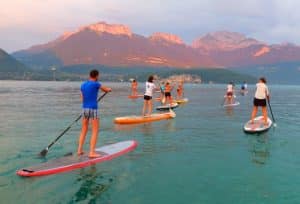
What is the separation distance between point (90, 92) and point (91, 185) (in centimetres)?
346

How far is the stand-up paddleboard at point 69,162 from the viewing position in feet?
36.3

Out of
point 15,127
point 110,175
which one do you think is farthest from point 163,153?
point 15,127

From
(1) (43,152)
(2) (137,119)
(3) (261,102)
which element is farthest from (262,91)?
(1) (43,152)

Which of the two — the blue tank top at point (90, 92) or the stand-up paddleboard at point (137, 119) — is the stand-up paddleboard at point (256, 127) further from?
the blue tank top at point (90, 92)

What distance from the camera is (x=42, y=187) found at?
398 inches

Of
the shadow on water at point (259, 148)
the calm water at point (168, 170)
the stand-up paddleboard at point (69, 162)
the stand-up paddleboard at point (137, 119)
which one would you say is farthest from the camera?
the stand-up paddleboard at point (137, 119)

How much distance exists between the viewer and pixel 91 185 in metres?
10.3

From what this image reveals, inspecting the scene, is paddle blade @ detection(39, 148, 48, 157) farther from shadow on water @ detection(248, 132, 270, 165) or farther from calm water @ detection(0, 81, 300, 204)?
shadow on water @ detection(248, 132, 270, 165)

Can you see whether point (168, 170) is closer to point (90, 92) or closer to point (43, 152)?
point (90, 92)

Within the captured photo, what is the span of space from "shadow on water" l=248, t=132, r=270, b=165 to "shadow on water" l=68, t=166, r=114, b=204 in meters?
5.90

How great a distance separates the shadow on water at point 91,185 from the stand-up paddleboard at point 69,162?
0.38 m

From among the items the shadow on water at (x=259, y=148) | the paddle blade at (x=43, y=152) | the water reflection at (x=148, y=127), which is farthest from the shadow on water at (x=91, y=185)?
the water reflection at (x=148, y=127)

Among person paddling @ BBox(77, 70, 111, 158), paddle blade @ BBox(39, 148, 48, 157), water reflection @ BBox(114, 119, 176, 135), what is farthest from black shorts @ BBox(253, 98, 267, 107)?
paddle blade @ BBox(39, 148, 48, 157)

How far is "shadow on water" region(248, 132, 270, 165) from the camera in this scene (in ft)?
44.6
